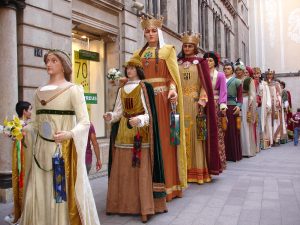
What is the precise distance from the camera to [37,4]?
6352mm

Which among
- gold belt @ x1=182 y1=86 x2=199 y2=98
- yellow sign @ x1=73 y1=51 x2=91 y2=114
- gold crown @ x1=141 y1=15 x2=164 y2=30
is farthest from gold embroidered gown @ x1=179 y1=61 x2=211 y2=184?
yellow sign @ x1=73 y1=51 x2=91 y2=114

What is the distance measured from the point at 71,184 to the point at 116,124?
5.00ft

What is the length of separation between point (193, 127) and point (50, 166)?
364 centimetres

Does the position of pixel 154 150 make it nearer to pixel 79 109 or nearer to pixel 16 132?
pixel 79 109

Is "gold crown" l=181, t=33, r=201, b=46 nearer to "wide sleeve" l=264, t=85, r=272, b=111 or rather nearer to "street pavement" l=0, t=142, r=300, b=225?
"street pavement" l=0, t=142, r=300, b=225

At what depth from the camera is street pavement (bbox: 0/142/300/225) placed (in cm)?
445

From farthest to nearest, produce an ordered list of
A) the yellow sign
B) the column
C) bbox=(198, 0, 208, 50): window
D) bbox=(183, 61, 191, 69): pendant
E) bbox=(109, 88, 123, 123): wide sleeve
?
1. bbox=(198, 0, 208, 50): window
2. the yellow sign
3. bbox=(183, 61, 191, 69): pendant
4. the column
5. bbox=(109, 88, 123, 123): wide sleeve

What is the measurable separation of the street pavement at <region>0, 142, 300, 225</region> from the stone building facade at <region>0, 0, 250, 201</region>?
1741 mm

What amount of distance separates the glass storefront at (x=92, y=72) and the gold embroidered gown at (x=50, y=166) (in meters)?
4.91

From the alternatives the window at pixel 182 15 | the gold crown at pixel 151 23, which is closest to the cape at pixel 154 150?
the gold crown at pixel 151 23

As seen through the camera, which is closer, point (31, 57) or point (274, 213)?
point (274, 213)

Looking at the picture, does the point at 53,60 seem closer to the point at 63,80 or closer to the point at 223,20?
the point at 63,80

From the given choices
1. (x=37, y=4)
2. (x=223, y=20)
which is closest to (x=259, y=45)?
(x=223, y=20)

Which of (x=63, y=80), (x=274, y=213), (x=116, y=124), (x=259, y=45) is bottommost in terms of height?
(x=274, y=213)
